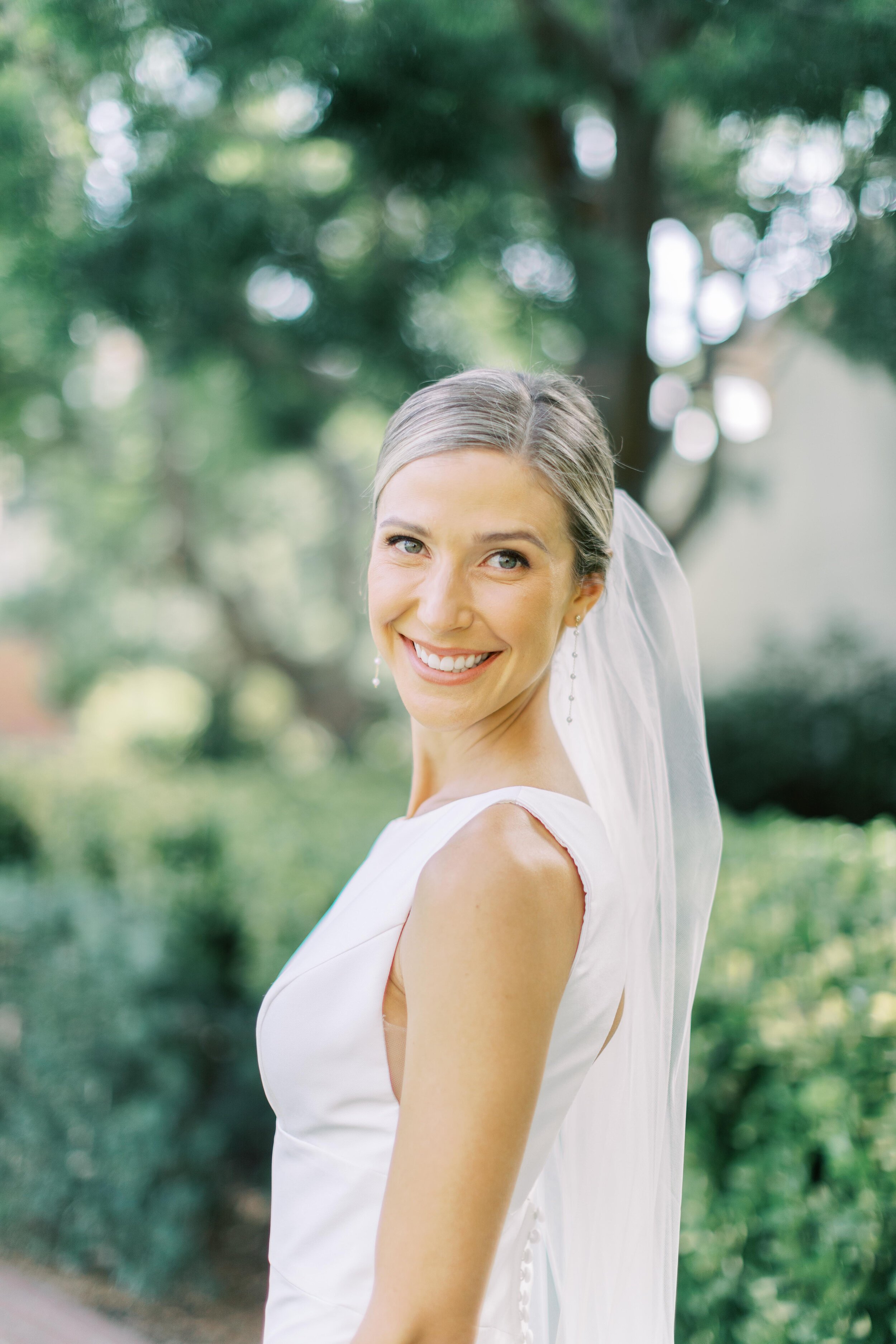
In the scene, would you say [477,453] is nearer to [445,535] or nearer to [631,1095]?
[445,535]

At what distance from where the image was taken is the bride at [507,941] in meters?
1.09

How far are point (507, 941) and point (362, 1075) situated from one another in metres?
0.34

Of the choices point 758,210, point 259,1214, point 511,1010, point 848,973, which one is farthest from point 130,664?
point 511,1010

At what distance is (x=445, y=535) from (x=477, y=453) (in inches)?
4.7

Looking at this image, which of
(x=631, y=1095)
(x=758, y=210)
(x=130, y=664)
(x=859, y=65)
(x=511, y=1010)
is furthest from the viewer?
(x=130, y=664)

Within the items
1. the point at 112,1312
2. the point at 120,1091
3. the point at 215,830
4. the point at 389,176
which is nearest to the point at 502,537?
the point at 389,176

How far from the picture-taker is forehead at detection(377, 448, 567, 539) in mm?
1418

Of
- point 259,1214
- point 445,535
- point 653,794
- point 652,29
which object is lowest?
point 259,1214

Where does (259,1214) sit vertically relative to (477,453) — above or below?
below

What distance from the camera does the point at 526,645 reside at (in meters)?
1.48

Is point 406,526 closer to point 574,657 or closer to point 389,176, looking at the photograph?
point 574,657

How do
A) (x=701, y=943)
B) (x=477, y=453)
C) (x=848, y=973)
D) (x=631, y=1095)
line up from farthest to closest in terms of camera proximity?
1. (x=848, y=973)
2. (x=701, y=943)
3. (x=631, y=1095)
4. (x=477, y=453)

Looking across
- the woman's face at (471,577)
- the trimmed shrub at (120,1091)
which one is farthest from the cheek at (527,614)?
the trimmed shrub at (120,1091)

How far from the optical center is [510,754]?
1518 mm
